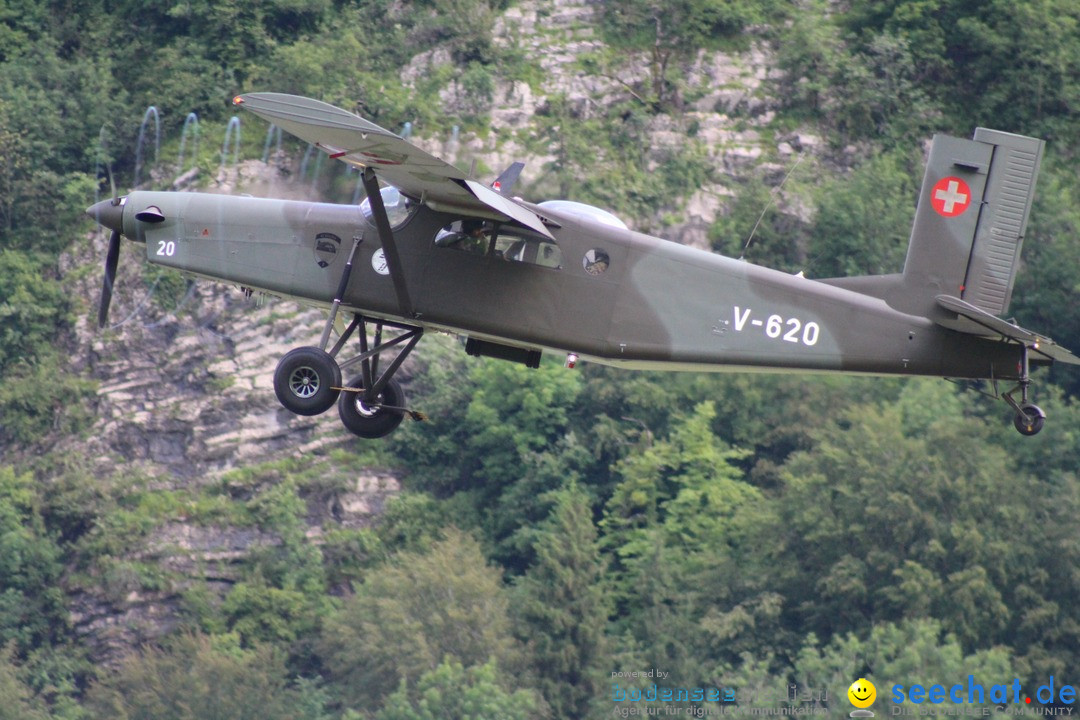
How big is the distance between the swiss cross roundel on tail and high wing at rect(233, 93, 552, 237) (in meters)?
4.94

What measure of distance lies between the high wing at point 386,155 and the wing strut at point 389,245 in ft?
0.70

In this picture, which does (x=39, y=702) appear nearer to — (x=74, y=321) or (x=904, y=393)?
(x=74, y=321)

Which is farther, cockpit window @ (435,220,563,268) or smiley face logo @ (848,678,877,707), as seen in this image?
smiley face logo @ (848,678,877,707)

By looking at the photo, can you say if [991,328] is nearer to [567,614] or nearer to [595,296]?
[595,296]

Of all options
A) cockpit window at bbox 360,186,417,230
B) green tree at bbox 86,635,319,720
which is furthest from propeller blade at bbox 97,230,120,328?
green tree at bbox 86,635,319,720

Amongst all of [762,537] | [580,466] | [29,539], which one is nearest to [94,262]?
[29,539]

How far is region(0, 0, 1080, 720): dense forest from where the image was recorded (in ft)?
167

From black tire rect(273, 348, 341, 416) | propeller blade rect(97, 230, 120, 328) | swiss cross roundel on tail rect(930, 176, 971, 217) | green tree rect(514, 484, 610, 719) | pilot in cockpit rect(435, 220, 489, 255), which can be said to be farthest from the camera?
green tree rect(514, 484, 610, 719)

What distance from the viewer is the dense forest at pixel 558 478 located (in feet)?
167

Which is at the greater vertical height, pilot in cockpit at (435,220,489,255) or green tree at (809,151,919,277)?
green tree at (809,151,919,277)

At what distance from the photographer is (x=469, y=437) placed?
56000 mm

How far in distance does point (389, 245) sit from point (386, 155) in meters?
1.27

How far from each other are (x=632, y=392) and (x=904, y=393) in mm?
9215

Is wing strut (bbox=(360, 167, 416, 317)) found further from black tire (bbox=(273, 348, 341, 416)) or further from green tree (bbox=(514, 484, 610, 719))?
green tree (bbox=(514, 484, 610, 719))
